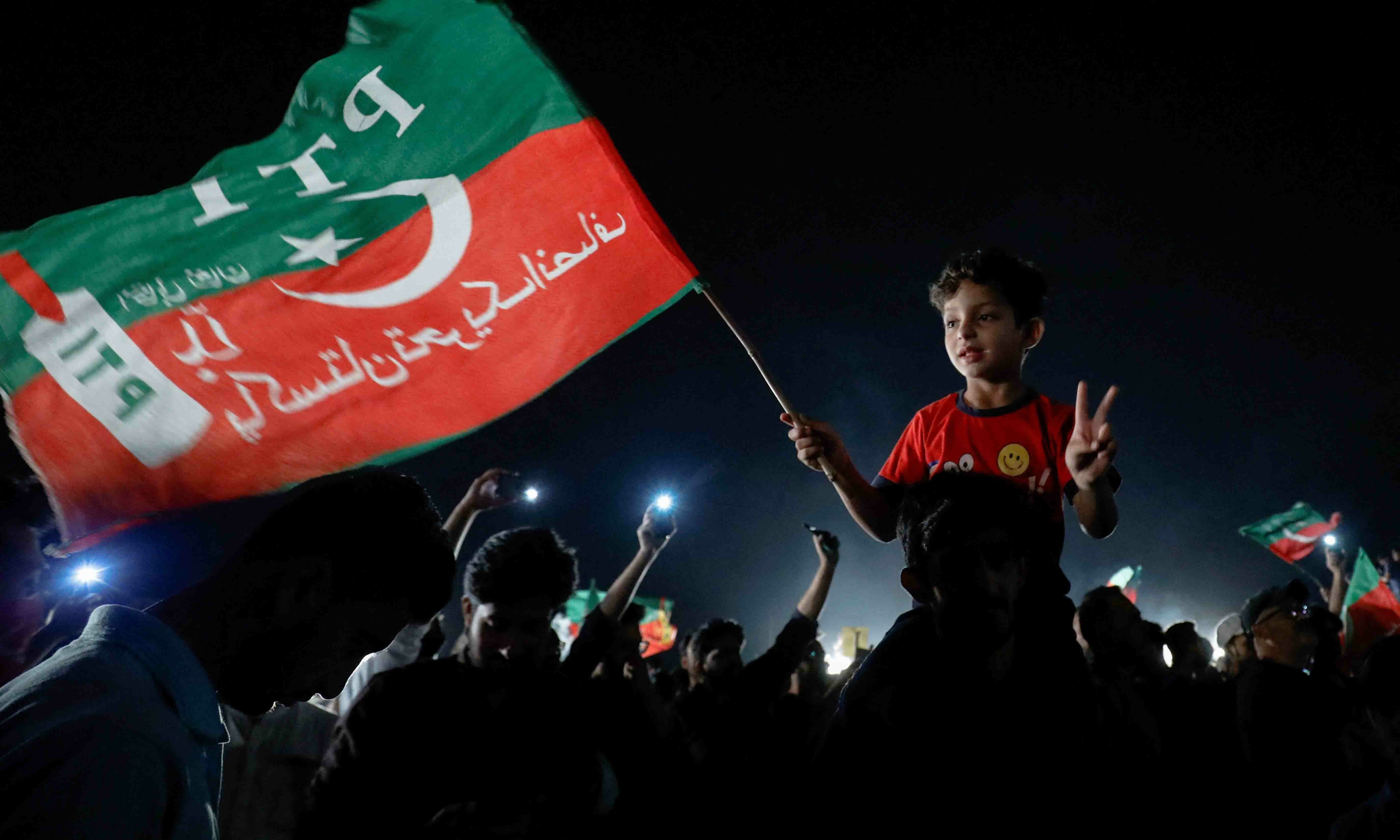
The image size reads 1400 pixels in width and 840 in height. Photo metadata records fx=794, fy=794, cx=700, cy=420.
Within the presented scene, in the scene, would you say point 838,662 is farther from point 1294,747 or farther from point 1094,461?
point 1094,461

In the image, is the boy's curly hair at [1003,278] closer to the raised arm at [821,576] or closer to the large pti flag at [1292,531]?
the raised arm at [821,576]

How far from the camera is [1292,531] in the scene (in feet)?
36.9

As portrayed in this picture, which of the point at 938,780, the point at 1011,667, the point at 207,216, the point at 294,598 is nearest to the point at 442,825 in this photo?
the point at 294,598

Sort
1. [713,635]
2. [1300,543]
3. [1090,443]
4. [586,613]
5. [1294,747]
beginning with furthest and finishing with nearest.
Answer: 1. [586,613]
2. [1300,543]
3. [713,635]
4. [1294,747]
5. [1090,443]

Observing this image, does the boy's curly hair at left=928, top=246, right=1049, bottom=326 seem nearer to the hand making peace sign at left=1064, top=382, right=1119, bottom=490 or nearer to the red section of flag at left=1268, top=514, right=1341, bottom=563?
the hand making peace sign at left=1064, top=382, right=1119, bottom=490

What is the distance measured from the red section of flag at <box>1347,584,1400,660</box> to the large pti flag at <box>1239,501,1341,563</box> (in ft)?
8.29

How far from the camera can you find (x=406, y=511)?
1985mm

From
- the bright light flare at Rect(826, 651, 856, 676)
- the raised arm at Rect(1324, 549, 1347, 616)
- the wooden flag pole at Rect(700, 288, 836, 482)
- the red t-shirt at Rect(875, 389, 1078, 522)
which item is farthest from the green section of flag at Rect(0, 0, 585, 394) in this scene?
the bright light flare at Rect(826, 651, 856, 676)

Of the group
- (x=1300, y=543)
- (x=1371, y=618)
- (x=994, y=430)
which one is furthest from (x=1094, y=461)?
(x=1300, y=543)

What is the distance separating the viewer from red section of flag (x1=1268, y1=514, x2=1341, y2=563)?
1098cm

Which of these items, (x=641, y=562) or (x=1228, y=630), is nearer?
(x=641, y=562)

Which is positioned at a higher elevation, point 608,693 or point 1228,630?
point 1228,630

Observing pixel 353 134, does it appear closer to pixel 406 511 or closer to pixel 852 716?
pixel 406 511

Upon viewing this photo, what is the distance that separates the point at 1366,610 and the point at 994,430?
8.05 m
